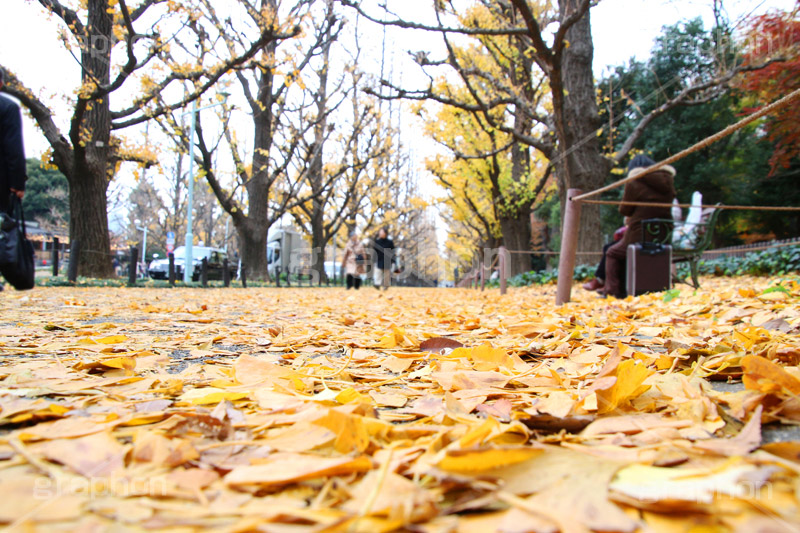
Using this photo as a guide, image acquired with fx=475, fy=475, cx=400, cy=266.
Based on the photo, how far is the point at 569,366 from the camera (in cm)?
155

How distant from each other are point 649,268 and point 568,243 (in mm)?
1255

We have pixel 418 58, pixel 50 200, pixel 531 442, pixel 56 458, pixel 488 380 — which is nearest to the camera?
pixel 56 458

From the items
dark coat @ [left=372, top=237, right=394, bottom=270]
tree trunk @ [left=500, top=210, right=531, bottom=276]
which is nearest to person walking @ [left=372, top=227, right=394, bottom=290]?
dark coat @ [left=372, top=237, right=394, bottom=270]

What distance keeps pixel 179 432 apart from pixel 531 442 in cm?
66

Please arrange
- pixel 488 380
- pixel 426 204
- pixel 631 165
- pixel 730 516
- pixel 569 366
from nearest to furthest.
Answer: pixel 730 516
pixel 488 380
pixel 569 366
pixel 631 165
pixel 426 204

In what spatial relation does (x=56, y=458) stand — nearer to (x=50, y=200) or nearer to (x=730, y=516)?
(x=730, y=516)

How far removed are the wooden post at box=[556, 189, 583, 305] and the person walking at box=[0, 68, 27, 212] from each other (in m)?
4.53

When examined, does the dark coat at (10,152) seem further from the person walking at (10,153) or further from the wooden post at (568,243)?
the wooden post at (568,243)

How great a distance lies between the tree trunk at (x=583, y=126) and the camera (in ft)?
29.7

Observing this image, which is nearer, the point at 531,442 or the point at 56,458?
the point at 56,458

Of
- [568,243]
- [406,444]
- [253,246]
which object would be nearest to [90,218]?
[253,246]

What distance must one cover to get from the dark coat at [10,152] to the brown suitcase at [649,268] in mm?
5599

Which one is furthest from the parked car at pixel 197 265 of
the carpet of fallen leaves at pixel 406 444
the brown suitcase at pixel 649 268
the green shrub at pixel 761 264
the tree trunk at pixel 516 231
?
the carpet of fallen leaves at pixel 406 444

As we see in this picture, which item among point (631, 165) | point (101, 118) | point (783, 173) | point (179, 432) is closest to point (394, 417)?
point (179, 432)
